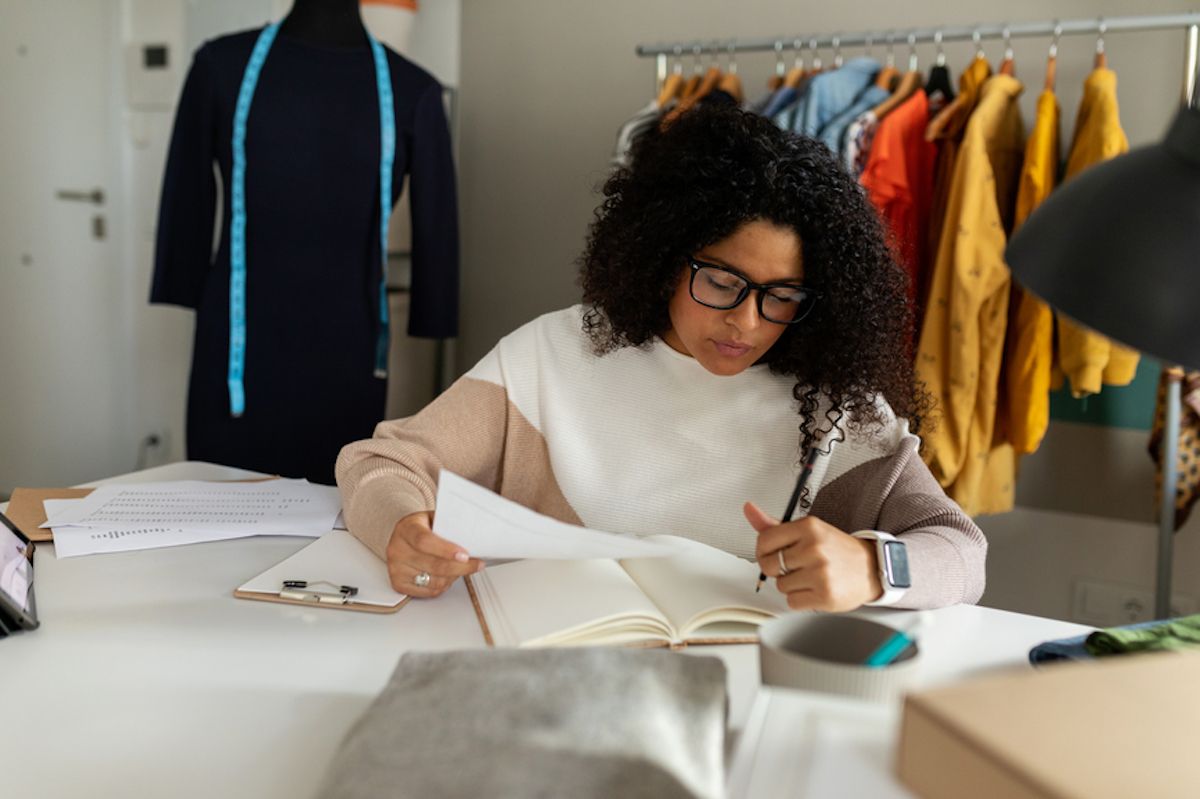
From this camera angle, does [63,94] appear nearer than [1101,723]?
No

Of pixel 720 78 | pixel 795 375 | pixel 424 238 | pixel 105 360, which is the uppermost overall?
pixel 720 78

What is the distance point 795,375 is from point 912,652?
600mm

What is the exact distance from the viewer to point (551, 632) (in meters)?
0.84

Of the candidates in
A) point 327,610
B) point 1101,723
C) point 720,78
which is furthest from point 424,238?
point 1101,723

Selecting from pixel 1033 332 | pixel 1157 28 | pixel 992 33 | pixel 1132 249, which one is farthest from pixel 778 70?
pixel 1132 249

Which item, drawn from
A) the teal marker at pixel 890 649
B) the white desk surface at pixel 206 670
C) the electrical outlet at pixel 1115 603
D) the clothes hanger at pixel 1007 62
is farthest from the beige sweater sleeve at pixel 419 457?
the electrical outlet at pixel 1115 603

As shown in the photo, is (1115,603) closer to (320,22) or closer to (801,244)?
(801,244)

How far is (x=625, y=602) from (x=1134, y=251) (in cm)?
49

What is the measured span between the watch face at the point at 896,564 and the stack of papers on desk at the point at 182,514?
62 cm

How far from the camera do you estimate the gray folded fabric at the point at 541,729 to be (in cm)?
52

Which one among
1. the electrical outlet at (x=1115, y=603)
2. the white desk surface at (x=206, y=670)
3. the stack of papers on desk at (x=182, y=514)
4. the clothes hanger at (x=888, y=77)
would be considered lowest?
the electrical outlet at (x=1115, y=603)

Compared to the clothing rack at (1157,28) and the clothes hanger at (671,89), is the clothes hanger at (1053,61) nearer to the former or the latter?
the clothing rack at (1157,28)

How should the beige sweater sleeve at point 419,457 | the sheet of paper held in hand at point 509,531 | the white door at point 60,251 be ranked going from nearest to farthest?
1. the sheet of paper held in hand at point 509,531
2. the beige sweater sleeve at point 419,457
3. the white door at point 60,251

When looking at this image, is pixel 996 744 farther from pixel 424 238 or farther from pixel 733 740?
pixel 424 238
